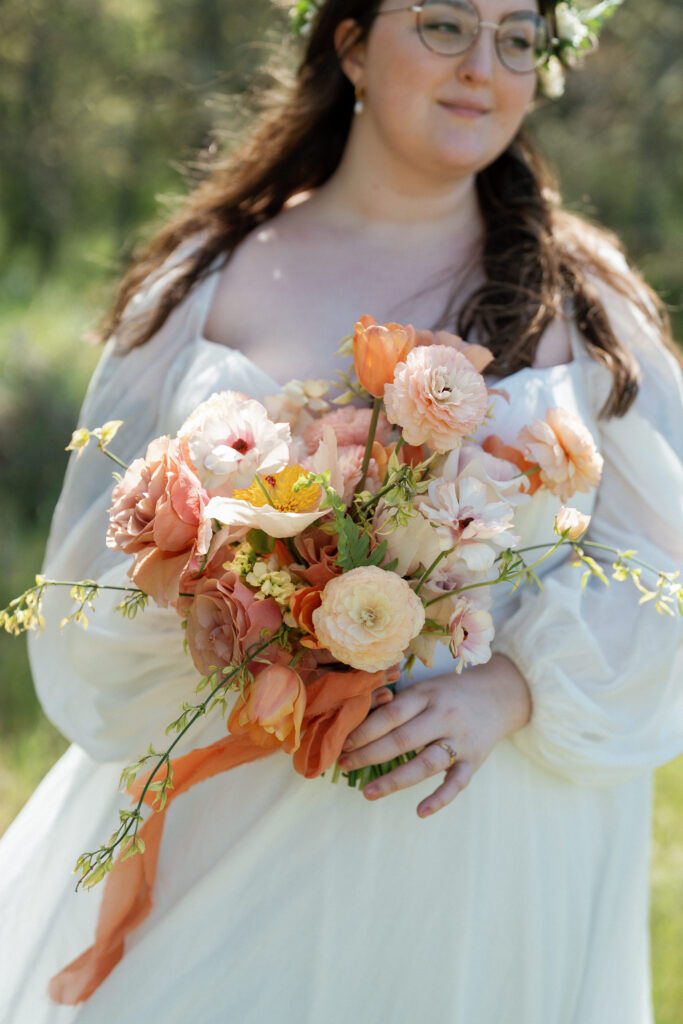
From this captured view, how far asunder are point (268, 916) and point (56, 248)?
8.48m

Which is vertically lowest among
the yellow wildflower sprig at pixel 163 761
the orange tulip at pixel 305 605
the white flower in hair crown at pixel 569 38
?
the yellow wildflower sprig at pixel 163 761

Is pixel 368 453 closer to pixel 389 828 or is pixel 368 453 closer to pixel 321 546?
pixel 321 546

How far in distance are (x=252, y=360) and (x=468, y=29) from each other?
0.73 meters

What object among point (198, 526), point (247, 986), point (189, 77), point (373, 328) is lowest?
point (189, 77)

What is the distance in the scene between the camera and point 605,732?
1.84 m

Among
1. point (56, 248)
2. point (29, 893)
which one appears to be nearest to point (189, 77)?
point (56, 248)

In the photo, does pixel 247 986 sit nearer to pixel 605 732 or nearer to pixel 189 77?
pixel 605 732

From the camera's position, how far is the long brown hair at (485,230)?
201 cm

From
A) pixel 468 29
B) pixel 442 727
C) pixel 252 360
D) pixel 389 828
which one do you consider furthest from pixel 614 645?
pixel 468 29

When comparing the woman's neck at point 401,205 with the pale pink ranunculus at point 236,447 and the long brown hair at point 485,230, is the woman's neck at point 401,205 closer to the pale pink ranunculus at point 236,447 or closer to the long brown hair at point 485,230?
the long brown hair at point 485,230

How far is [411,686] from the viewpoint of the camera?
5.64 feet

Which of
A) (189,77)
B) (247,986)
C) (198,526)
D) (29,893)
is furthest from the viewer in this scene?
(189,77)

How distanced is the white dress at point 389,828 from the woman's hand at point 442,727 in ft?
0.20

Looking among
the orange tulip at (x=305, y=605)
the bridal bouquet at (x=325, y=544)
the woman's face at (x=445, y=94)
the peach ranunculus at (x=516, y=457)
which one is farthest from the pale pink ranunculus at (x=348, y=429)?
the woman's face at (x=445, y=94)
